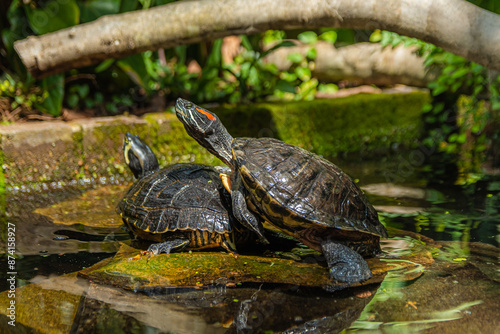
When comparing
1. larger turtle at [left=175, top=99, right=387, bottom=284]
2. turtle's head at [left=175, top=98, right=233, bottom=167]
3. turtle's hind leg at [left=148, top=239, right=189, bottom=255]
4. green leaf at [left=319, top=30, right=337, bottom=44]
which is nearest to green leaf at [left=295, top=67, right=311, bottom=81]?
green leaf at [left=319, top=30, right=337, bottom=44]

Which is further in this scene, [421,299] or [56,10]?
[56,10]

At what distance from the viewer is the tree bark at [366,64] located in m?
7.07

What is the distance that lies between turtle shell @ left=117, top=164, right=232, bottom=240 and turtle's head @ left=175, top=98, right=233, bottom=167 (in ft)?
0.68

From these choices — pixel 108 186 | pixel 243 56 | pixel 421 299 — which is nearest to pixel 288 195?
pixel 421 299

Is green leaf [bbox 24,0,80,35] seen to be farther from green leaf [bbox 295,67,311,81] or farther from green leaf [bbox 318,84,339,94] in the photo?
green leaf [bbox 318,84,339,94]

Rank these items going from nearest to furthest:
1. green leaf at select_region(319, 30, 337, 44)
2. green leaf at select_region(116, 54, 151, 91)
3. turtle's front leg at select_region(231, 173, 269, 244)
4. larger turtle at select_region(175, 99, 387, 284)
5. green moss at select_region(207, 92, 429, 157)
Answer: larger turtle at select_region(175, 99, 387, 284) < turtle's front leg at select_region(231, 173, 269, 244) < green leaf at select_region(116, 54, 151, 91) < green moss at select_region(207, 92, 429, 157) < green leaf at select_region(319, 30, 337, 44)

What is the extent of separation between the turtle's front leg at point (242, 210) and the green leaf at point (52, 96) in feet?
10.3

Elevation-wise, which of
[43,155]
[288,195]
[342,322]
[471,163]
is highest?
[288,195]

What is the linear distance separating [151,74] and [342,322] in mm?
4743

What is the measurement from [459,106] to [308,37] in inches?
108

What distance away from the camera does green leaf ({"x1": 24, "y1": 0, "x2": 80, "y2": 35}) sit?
5.08 metres

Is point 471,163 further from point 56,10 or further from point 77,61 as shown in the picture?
point 56,10

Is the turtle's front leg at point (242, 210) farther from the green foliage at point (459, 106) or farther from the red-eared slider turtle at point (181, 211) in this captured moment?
the green foliage at point (459, 106)

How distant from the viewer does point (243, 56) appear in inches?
274
